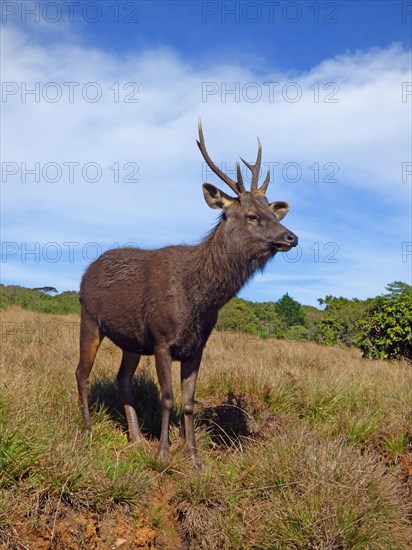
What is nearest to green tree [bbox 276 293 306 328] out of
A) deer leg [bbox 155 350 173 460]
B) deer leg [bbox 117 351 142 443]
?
deer leg [bbox 117 351 142 443]

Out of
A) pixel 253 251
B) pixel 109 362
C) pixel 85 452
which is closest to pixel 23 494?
pixel 85 452

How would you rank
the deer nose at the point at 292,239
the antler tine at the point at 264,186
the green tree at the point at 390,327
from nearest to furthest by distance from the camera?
the deer nose at the point at 292,239 < the antler tine at the point at 264,186 < the green tree at the point at 390,327

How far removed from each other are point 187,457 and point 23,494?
1717 millimetres

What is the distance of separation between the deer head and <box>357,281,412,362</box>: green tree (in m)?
7.59

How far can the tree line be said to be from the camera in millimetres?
12625

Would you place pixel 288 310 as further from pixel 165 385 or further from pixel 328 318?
pixel 165 385

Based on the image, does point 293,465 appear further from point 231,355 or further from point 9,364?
point 231,355

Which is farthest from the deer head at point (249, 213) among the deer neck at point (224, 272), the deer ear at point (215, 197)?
the deer neck at point (224, 272)

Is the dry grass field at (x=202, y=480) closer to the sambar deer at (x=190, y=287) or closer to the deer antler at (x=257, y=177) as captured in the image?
the sambar deer at (x=190, y=287)

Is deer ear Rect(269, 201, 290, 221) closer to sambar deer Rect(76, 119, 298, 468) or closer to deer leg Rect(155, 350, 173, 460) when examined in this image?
sambar deer Rect(76, 119, 298, 468)

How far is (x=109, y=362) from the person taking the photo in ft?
27.7

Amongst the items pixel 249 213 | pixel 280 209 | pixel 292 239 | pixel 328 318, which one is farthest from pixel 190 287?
pixel 328 318

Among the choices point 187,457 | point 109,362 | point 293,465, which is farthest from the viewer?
point 109,362

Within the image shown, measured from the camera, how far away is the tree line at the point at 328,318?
41.4 feet
